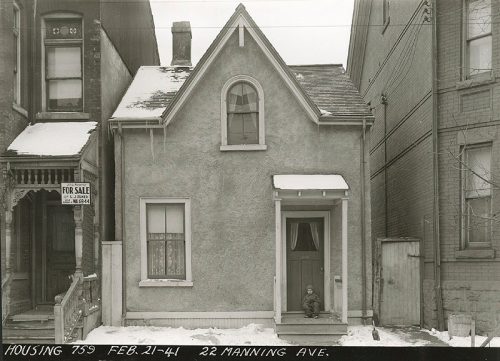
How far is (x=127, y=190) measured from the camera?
1105 cm

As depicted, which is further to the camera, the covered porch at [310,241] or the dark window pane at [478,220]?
the covered porch at [310,241]

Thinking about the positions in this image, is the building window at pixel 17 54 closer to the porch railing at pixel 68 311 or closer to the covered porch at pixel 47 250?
the covered porch at pixel 47 250

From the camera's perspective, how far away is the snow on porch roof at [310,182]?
34.2ft

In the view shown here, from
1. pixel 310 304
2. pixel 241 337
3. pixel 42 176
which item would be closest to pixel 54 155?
pixel 42 176

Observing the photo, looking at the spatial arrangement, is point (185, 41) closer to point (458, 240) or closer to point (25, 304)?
point (25, 304)

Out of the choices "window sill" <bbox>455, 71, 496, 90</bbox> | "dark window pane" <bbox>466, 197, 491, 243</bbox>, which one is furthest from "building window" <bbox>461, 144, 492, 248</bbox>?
"window sill" <bbox>455, 71, 496, 90</bbox>

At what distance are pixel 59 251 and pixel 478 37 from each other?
886 centimetres

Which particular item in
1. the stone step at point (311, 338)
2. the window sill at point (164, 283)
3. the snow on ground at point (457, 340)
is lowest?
the stone step at point (311, 338)

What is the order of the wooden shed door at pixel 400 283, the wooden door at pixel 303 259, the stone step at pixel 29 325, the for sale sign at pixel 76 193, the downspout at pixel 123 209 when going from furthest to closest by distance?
the wooden door at pixel 303 259 < the downspout at pixel 123 209 < the wooden shed door at pixel 400 283 < the stone step at pixel 29 325 < the for sale sign at pixel 76 193

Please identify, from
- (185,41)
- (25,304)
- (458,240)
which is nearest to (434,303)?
(458,240)

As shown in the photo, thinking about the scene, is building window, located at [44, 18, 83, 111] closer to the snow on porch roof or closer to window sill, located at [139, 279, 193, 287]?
window sill, located at [139, 279, 193, 287]

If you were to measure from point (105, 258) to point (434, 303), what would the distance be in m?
6.37

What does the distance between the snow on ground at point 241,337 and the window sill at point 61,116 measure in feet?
13.6

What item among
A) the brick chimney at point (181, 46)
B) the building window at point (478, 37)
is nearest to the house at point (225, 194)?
the building window at point (478, 37)
